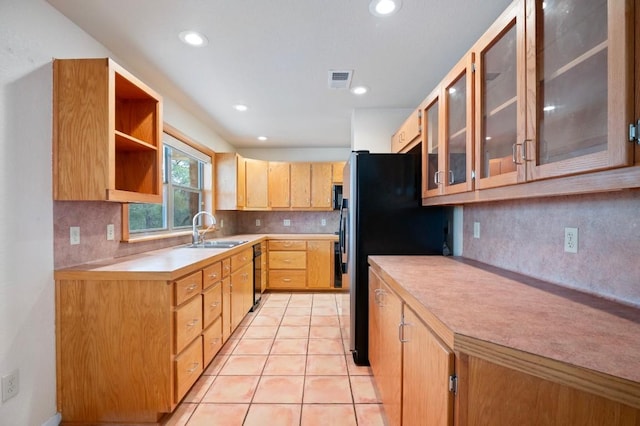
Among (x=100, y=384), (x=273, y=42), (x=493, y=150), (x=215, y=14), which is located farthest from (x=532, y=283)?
(x=100, y=384)

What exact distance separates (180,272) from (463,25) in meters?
2.33

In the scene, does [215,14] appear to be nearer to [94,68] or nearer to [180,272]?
[94,68]

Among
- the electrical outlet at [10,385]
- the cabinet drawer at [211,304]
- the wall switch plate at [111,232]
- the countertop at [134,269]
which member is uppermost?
the wall switch plate at [111,232]

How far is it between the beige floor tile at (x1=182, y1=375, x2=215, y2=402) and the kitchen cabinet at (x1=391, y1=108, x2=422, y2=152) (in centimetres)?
247

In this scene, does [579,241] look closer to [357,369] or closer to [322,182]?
[357,369]

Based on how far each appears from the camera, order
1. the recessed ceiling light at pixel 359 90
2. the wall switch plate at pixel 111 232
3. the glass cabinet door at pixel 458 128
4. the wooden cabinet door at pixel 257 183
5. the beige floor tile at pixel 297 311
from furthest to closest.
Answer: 1. the wooden cabinet door at pixel 257 183
2. the beige floor tile at pixel 297 311
3. the recessed ceiling light at pixel 359 90
4. the wall switch plate at pixel 111 232
5. the glass cabinet door at pixel 458 128

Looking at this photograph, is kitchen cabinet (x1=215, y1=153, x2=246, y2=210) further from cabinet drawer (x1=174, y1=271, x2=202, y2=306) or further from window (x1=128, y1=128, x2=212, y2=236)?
cabinet drawer (x1=174, y1=271, x2=202, y2=306)

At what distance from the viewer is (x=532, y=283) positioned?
129 cm

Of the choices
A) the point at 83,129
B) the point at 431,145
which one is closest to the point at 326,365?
the point at 431,145

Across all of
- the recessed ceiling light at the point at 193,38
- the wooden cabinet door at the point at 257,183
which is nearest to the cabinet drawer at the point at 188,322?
the recessed ceiling light at the point at 193,38

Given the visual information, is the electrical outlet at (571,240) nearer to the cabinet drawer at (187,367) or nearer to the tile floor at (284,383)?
the tile floor at (284,383)

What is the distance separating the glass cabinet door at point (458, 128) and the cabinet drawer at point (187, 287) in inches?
68.9

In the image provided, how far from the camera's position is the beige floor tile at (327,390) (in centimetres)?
183

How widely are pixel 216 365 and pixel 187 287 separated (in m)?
0.91
